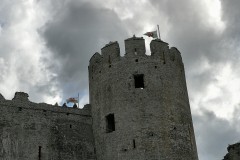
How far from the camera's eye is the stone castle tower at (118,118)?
23.7 metres

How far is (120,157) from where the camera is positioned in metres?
23.7

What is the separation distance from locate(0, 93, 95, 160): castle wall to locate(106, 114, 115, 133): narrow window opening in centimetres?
135

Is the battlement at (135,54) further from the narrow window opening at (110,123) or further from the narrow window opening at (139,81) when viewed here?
the narrow window opening at (110,123)

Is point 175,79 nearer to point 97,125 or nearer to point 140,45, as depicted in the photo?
point 140,45

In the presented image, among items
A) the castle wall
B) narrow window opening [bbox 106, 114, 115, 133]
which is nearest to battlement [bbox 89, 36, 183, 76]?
narrow window opening [bbox 106, 114, 115, 133]

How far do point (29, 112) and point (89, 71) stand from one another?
476 cm

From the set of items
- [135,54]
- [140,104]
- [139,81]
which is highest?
[135,54]

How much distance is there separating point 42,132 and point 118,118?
4.05m

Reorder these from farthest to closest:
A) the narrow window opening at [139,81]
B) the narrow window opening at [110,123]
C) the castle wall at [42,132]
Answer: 1. the narrow window opening at [139,81]
2. the narrow window opening at [110,123]
3. the castle wall at [42,132]

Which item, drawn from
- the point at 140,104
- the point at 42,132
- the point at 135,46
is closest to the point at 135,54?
the point at 135,46

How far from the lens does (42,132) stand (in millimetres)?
24719

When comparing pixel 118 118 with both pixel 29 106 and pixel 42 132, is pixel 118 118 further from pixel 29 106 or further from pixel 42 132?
pixel 29 106

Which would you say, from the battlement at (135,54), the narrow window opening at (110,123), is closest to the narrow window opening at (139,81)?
the battlement at (135,54)

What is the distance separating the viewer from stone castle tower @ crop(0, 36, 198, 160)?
77.9 feet
